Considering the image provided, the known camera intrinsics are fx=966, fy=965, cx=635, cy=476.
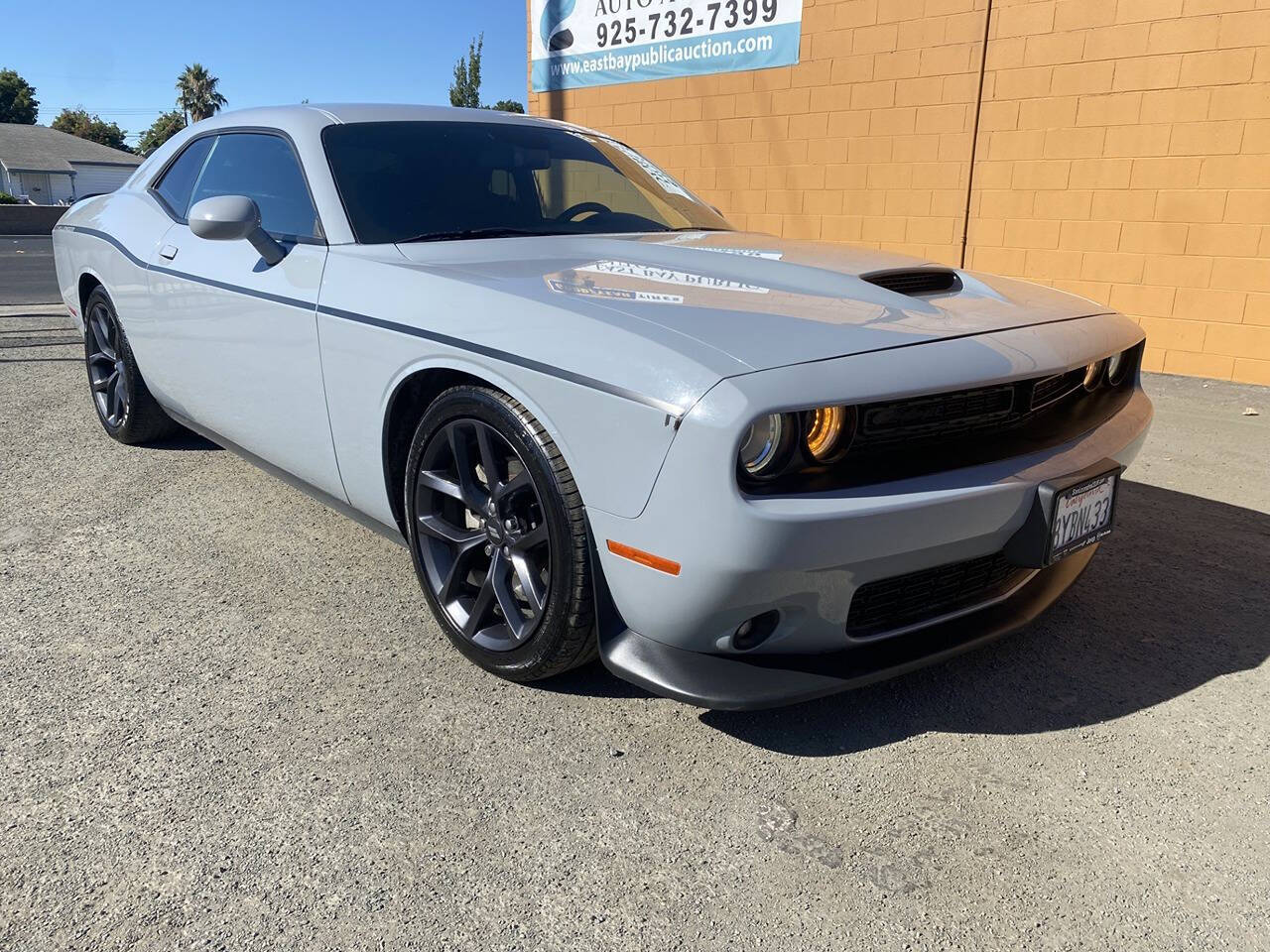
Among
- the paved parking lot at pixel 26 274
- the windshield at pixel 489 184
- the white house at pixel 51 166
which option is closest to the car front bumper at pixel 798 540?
the windshield at pixel 489 184

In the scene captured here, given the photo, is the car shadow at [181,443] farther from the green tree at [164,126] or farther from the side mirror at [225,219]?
the green tree at [164,126]

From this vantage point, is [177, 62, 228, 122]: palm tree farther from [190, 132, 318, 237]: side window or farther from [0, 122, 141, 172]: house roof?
[190, 132, 318, 237]: side window

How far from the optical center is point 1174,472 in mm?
4512

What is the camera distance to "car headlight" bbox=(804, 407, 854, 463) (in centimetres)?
193

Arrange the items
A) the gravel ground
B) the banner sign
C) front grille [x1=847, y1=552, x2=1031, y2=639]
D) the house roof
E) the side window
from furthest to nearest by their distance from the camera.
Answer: the house roof → the banner sign → the side window → front grille [x1=847, y1=552, x2=1031, y2=639] → the gravel ground

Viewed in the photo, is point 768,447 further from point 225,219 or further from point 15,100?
point 15,100

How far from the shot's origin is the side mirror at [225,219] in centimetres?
286

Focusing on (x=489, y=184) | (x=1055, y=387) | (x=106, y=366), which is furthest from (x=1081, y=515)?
(x=106, y=366)

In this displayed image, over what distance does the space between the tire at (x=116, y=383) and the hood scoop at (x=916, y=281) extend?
314 cm

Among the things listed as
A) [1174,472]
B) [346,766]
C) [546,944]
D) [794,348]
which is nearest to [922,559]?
[794,348]

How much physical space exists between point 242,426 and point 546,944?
2307mm

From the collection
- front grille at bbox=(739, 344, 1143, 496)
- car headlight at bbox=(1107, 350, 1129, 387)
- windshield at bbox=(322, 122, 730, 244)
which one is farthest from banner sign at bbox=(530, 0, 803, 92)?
front grille at bbox=(739, 344, 1143, 496)

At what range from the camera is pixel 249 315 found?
308 centimetres

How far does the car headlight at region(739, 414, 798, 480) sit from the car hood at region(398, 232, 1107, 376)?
117mm
